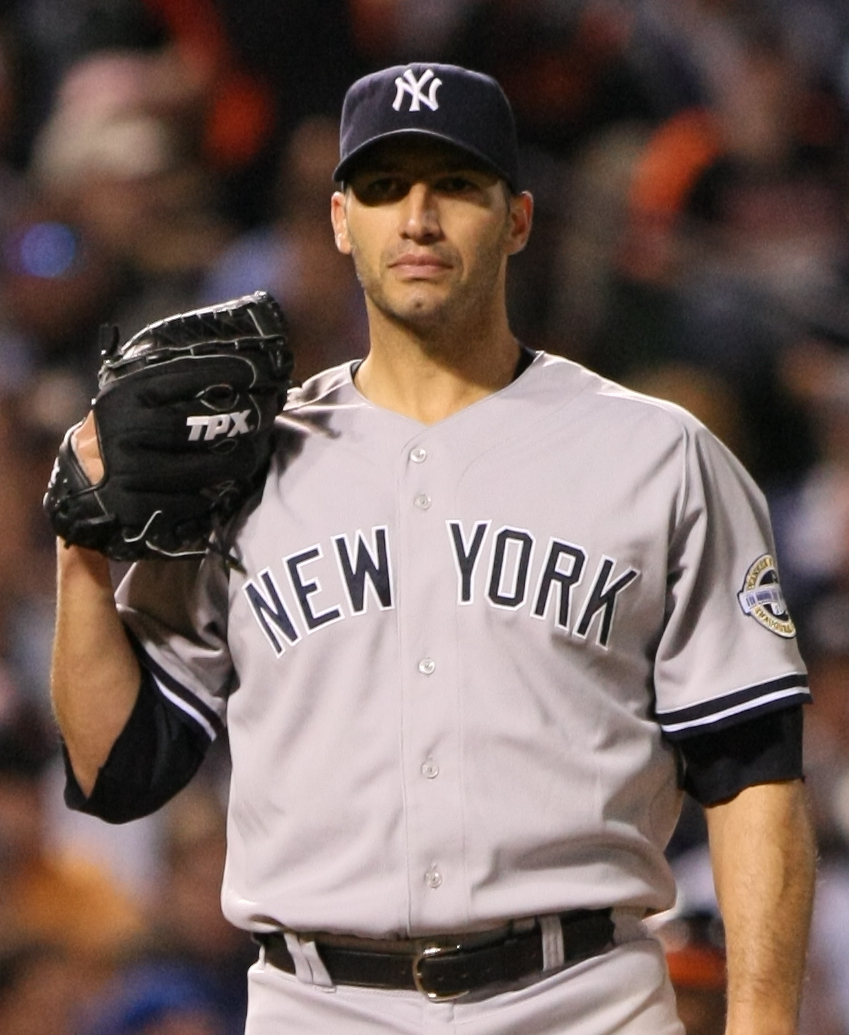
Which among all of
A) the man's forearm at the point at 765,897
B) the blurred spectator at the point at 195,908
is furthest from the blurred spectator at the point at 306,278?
the man's forearm at the point at 765,897

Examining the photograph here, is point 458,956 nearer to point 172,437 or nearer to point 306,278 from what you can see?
point 172,437

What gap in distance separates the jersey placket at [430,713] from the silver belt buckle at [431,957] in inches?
1.1

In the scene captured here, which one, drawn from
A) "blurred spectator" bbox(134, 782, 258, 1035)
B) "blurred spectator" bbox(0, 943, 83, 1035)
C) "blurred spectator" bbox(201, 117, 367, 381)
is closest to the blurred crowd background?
"blurred spectator" bbox(201, 117, 367, 381)

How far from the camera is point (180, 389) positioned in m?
1.66

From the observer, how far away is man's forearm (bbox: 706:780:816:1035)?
1.56 meters

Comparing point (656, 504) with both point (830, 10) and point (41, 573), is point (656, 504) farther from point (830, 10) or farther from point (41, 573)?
point (830, 10)

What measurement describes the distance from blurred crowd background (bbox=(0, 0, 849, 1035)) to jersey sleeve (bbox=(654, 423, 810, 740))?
1939 mm

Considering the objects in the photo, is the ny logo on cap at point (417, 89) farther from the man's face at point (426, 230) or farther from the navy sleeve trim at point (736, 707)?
the navy sleeve trim at point (736, 707)

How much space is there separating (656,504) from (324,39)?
105 inches

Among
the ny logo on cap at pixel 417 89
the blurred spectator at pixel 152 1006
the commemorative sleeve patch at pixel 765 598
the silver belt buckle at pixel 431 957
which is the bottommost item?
the blurred spectator at pixel 152 1006

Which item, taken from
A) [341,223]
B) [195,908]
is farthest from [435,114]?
[195,908]

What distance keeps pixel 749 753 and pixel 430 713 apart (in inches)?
12.8

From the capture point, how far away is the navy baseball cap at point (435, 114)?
1725 millimetres

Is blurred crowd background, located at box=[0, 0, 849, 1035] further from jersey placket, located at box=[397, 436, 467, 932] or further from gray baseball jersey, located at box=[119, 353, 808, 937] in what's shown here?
jersey placket, located at box=[397, 436, 467, 932]
